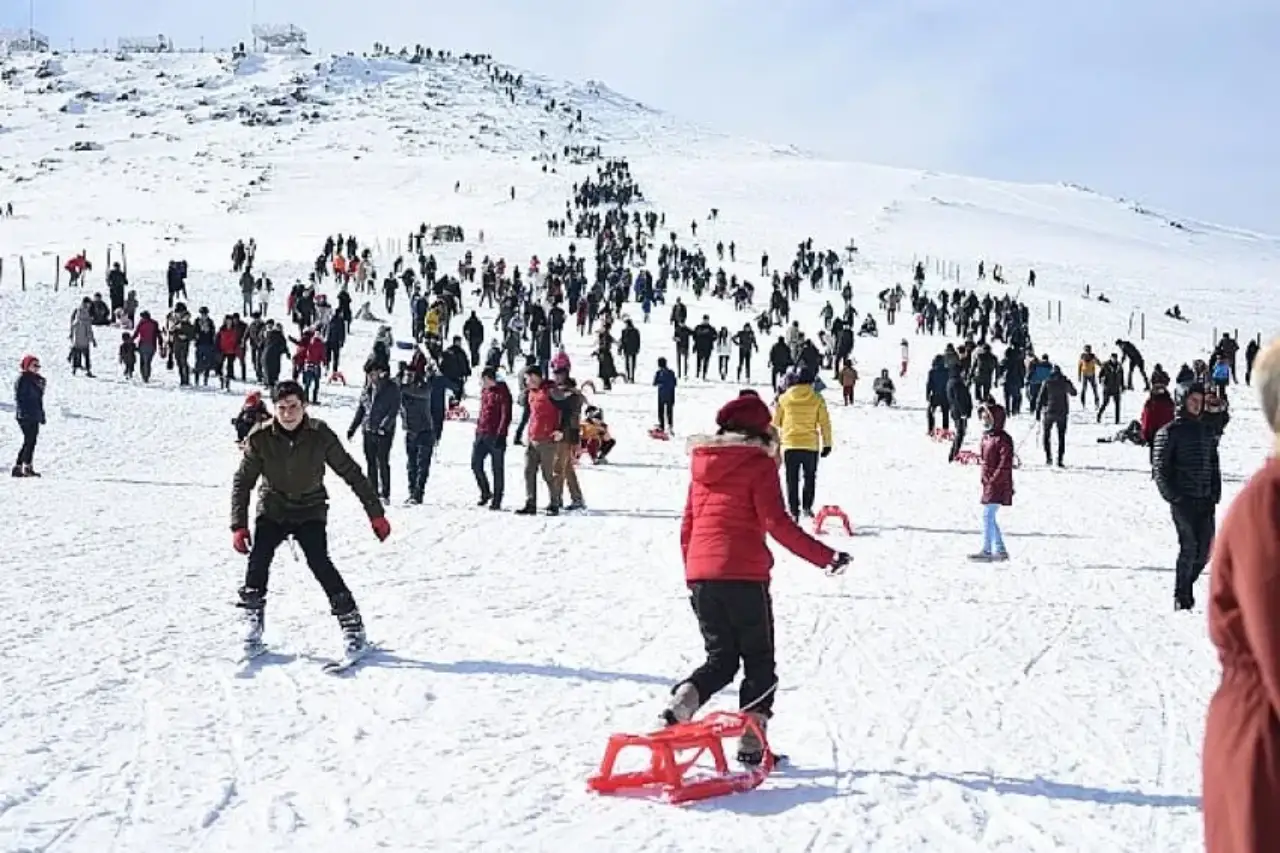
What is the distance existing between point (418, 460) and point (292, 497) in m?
7.49

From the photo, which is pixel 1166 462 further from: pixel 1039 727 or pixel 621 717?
pixel 621 717

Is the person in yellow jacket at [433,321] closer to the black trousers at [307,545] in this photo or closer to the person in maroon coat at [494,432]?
the person in maroon coat at [494,432]

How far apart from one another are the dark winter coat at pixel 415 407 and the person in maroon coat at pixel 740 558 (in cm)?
938

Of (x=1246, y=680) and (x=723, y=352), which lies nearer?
(x=1246, y=680)

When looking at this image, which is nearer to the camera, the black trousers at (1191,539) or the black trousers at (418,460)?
the black trousers at (1191,539)

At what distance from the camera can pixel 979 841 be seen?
187 inches

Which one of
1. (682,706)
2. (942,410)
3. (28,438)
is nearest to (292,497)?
(682,706)

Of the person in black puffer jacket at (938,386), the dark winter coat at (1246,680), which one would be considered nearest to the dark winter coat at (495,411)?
the person in black puffer jacket at (938,386)

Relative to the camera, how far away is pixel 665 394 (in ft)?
70.8

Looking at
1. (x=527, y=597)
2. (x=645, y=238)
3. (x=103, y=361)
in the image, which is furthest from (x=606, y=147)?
(x=527, y=597)

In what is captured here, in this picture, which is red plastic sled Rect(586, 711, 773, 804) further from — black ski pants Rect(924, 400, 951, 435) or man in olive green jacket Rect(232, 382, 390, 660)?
black ski pants Rect(924, 400, 951, 435)

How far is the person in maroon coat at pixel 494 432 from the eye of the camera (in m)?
14.1

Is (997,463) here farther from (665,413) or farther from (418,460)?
(665,413)

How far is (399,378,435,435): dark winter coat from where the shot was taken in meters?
14.5
